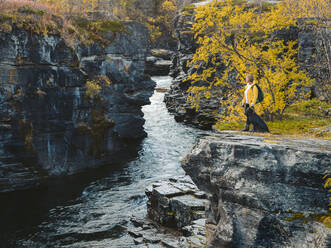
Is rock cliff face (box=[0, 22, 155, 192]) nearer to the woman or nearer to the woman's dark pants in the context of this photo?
the woman

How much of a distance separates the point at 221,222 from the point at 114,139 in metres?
20.7

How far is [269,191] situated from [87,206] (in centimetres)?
1351

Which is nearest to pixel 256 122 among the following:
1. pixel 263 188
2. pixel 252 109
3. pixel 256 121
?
pixel 256 121

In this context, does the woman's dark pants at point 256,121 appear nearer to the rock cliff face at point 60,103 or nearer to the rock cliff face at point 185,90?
the rock cliff face at point 60,103

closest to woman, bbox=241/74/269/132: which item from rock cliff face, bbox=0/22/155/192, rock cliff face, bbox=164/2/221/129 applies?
rock cliff face, bbox=0/22/155/192

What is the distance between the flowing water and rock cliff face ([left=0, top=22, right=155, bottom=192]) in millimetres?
1952

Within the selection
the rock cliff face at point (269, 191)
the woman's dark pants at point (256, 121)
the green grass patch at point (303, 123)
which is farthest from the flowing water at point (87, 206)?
the woman's dark pants at point (256, 121)

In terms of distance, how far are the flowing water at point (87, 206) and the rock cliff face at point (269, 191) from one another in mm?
7114

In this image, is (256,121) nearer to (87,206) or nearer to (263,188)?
(263,188)

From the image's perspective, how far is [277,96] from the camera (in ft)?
56.5

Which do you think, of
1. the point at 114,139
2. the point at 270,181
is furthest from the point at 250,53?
the point at 114,139

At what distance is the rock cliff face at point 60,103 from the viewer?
2173 centimetres

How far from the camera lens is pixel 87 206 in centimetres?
1897

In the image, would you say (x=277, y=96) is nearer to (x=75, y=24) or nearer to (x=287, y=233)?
(x=287, y=233)
